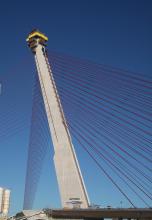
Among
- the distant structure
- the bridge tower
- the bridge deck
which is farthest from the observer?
the distant structure

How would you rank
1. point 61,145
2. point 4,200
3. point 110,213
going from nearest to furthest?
point 61,145, point 110,213, point 4,200

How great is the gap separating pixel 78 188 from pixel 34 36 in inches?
867

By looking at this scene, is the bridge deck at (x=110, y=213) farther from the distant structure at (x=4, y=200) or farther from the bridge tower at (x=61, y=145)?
the distant structure at (x=4, y=200)

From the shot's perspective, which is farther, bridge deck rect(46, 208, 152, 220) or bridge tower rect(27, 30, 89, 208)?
bridge deck rect(46, 208, 152, 220)

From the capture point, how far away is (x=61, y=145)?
35750mm

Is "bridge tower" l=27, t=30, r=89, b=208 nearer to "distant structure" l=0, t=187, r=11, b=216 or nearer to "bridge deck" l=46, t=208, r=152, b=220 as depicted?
"bridge deck" l=46, t=208, r=152, b=220

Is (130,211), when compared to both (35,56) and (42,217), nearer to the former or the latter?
(42,217)

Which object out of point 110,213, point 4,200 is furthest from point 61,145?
point 4,200

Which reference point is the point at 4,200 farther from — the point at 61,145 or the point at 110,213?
the point at 61,145

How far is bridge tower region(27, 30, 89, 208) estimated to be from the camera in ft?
109

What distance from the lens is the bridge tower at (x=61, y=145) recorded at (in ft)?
109

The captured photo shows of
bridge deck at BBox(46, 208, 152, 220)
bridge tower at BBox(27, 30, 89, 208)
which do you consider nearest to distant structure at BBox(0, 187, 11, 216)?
bridge deck at BBox(46, 208, 152, 220)

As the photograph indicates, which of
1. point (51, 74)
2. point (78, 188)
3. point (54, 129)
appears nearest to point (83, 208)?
point (78, 188)

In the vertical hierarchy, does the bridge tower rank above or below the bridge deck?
above
